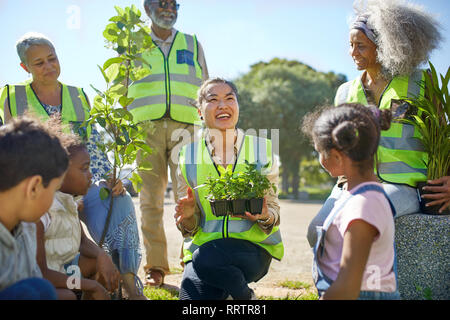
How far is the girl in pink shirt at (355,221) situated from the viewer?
215 centimetres

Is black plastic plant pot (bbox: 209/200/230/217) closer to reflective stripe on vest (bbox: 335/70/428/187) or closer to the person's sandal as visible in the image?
reflective stripe on vest (bbox: 335/70/428/187)

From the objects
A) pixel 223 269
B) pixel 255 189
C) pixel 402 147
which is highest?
pixel 402 147

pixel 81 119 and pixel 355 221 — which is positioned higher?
pixel 81 119

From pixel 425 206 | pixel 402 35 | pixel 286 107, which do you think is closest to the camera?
pixel 425 206

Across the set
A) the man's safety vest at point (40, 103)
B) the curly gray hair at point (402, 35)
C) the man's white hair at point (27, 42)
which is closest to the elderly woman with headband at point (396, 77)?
the curly gray hair at point (402, 35)

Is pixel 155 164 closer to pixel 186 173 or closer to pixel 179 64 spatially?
pixel 179 64

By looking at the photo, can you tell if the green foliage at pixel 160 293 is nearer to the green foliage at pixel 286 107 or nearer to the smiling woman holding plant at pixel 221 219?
the smiling woman holding plant at pixel 221 219

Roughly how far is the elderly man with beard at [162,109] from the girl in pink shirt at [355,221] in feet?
8.42

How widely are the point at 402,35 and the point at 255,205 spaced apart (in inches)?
74.5

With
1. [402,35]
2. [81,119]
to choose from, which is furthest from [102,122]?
[402,35]

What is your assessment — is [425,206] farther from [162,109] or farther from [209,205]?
[162,109]

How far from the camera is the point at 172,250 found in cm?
698

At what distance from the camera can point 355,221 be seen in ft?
7.23

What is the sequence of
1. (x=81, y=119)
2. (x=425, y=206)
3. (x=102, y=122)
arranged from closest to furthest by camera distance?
(x=102, y=122) → (x=425, y=206) → (x=81, y=119)
